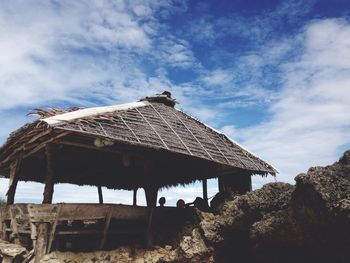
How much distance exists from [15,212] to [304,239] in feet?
24.3

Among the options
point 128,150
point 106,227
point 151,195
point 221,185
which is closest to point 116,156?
point 128,150

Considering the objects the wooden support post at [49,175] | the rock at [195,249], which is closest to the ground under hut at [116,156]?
the wooden support post at [49,175]

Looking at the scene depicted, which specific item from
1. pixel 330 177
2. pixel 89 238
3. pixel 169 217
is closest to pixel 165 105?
pixel 169 217

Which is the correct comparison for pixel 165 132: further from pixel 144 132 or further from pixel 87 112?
pixel 87 112

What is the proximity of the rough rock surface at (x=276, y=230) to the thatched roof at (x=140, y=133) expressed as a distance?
79.9 inches

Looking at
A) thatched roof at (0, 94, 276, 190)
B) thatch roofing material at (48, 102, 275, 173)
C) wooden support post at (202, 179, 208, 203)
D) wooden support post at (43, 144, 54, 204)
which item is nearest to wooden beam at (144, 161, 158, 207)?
thatched roof at (0, 94, 276, 190)

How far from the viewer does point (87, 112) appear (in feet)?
30.3

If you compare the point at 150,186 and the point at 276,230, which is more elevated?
the point at 150,186

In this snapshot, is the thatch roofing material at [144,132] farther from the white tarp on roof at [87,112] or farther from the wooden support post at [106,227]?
the wooden support post at [106,227]

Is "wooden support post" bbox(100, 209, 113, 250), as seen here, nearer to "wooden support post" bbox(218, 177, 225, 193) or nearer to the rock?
the rock

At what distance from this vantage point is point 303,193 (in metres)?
5.94

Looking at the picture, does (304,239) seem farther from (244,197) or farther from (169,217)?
(169,217)

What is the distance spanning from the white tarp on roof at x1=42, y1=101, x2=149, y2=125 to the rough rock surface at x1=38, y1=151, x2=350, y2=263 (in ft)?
10.1

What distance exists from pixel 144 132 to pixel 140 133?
0.72 ft
